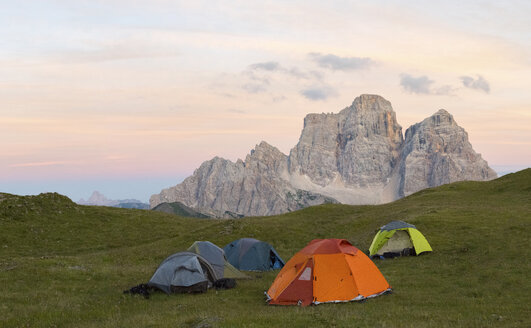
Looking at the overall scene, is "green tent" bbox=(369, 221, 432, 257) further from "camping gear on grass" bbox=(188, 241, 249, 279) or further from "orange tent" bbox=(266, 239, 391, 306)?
"orange tent" bbox=(266, 239, 391, 306)

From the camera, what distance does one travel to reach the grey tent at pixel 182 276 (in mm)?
22859

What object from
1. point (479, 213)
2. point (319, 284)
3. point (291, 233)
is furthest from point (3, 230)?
point (479, 213)

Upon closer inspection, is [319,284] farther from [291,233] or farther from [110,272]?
[291,233]

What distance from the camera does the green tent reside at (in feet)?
114

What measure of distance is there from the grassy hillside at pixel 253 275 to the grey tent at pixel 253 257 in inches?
102

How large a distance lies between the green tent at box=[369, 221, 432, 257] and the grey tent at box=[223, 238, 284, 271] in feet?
28.2

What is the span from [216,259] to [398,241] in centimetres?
1610

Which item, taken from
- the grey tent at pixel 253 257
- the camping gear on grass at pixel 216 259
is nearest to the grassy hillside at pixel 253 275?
the camping gear on grass at pixel 216 259

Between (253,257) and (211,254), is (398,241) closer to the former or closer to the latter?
(253,257)

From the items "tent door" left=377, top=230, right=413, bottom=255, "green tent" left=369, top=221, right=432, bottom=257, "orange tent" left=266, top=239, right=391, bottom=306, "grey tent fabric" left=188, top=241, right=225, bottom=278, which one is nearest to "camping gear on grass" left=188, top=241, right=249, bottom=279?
"grey tent fabric" left=188, top=241, right=225, bottom=278

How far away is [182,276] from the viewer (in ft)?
75.7

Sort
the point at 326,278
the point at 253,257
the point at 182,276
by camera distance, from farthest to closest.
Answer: the point at 253,257 → the point at 182,276 → the point at 326,278

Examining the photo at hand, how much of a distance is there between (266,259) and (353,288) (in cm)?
1370

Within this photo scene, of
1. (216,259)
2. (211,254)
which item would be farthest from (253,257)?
(211,254)
